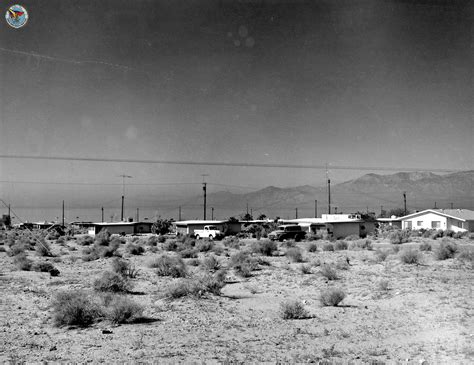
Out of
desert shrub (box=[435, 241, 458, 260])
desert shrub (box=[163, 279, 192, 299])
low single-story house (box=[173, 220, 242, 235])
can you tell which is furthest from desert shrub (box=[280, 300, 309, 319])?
low single-story house (box=[173, 220, 242, 235])

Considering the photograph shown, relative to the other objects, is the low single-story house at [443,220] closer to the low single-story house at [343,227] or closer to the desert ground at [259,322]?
the low single-story house at [343,227]

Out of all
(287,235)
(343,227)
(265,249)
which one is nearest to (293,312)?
(265,249)

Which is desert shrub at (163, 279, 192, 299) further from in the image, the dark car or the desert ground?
the dark car

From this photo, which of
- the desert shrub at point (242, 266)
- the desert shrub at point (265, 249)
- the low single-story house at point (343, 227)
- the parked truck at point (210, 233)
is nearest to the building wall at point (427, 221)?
the low single-story house at point (343, 227)

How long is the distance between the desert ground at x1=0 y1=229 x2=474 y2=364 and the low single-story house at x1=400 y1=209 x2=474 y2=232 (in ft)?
168

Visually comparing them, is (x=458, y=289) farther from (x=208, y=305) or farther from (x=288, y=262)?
(x=288, y=262)

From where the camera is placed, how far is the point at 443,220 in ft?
236

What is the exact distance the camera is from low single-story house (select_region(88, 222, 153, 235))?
261 feet

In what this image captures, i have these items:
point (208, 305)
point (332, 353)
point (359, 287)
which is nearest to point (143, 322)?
point (208, 305)

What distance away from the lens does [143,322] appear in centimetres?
1340

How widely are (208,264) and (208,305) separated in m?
10.4

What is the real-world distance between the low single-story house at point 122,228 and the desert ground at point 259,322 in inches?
2269

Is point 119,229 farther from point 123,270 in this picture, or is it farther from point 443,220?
point 123,270

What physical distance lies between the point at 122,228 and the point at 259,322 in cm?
7388
